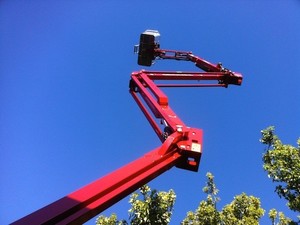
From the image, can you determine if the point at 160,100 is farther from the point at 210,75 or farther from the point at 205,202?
the point at 205,202

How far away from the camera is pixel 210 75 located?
918 centimetres

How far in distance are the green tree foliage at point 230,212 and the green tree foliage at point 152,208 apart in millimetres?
2052

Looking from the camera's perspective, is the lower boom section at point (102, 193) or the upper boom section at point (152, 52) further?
the upper boom section at point (152, 52)

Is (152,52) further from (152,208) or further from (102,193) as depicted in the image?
(102,193)

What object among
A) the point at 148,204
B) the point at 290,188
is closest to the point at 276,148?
the point at 290,188

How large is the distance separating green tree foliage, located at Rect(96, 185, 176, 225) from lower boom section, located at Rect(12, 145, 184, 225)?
333 inches

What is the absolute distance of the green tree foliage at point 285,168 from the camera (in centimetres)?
982

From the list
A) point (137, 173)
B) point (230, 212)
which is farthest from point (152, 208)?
point (137, 173)

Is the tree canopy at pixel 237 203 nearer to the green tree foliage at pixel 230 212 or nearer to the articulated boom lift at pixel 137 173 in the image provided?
the green tree foliage at pixel 230 212

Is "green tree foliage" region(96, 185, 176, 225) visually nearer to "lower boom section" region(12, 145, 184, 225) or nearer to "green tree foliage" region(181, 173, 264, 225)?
"green tree foliage" region(181, 173, 264, 225)

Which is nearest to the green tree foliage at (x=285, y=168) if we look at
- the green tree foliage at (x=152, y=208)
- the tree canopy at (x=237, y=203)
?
the tree canopy at (x=237, y=203)

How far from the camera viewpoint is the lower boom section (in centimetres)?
211

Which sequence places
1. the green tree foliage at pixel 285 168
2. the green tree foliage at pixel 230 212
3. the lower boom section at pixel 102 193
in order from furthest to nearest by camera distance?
the green tree foliage at pixel 230 212, the green tree foliage at pixel 285 168, the lower boom section at pixel 102 193

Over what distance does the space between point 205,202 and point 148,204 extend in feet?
11.6
